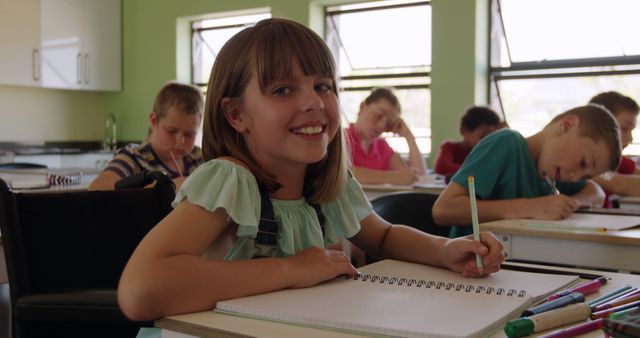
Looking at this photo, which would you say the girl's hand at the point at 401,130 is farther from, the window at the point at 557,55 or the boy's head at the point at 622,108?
the boy's head at the point at 622,108

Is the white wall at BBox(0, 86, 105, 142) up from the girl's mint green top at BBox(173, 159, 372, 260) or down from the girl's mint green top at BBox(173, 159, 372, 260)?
up

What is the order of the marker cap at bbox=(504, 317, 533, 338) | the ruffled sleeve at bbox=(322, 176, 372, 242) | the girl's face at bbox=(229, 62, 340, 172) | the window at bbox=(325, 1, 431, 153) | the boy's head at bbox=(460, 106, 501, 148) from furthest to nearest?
the window at bbox=(325, 1, 431, 153) < the boy's head at bbox=(460, 106, 501, 148) < the ruffled sleeve at bbox=(322, 176, 372, 242) < the girl's face at bbox=(229, 62, 340, 172) < the marker cap at bbox=(504, 317, 533, 338)

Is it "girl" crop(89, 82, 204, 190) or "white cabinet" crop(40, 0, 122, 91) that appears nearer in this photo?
"girl" crop(89, 82, 204, 190)

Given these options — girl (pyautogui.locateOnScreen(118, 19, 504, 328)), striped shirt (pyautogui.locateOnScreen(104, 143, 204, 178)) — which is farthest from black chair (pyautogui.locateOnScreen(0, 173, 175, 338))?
striped shirt (pyautogui.locateOnScreen(104, 143, 204, 178))

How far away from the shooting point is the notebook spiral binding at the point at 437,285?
1.08 m

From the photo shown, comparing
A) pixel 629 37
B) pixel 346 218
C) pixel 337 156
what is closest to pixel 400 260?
pixel 346 218

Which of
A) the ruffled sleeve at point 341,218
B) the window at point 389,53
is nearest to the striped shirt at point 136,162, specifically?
the ruffled sleeve at point 341,218

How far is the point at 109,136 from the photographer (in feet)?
23.9

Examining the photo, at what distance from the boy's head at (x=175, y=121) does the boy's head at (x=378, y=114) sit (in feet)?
6.27

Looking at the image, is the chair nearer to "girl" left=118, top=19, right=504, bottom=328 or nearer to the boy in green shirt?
the boy in green shirt

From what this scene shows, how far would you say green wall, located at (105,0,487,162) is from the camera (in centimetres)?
532

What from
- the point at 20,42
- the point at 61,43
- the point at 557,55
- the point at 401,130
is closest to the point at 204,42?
the point at 61,43

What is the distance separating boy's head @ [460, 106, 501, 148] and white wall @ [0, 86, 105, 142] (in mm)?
4135

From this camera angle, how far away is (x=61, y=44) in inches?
261
